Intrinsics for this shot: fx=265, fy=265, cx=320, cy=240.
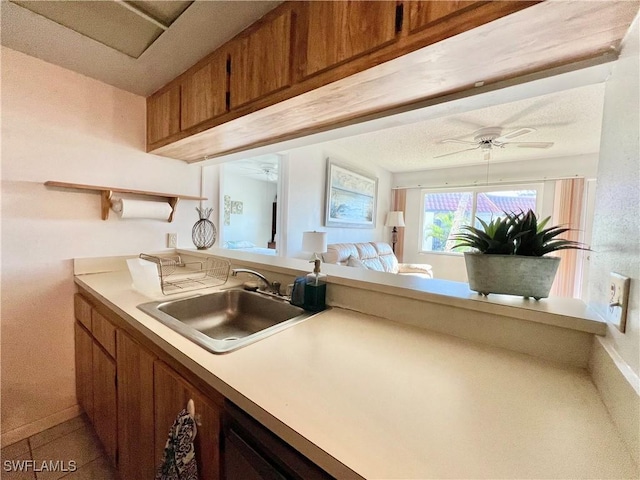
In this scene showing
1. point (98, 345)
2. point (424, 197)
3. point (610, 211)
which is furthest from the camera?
point (424, 197)

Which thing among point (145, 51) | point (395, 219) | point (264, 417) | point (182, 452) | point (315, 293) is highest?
point (145, 51)

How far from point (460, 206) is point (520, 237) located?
4.47m

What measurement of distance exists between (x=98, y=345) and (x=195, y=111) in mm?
1311

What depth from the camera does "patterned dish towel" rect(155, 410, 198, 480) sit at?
2.33 feet

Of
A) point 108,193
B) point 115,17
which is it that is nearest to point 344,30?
point 115,17

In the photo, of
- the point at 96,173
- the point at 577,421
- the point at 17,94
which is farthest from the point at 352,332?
the point at 17,94

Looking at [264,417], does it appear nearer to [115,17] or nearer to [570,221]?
[115,17]

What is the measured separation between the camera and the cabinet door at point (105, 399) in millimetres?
1197

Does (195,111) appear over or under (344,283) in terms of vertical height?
over

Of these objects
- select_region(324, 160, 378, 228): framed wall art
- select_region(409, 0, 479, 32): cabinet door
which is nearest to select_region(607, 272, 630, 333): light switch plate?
select_region(409, 0, 479, 32): cabinet door

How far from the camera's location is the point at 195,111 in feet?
4.75

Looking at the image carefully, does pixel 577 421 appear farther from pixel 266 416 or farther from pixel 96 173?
pixel 96 173

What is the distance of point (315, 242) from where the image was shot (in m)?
2.83

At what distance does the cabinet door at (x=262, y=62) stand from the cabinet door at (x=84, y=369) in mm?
1526
